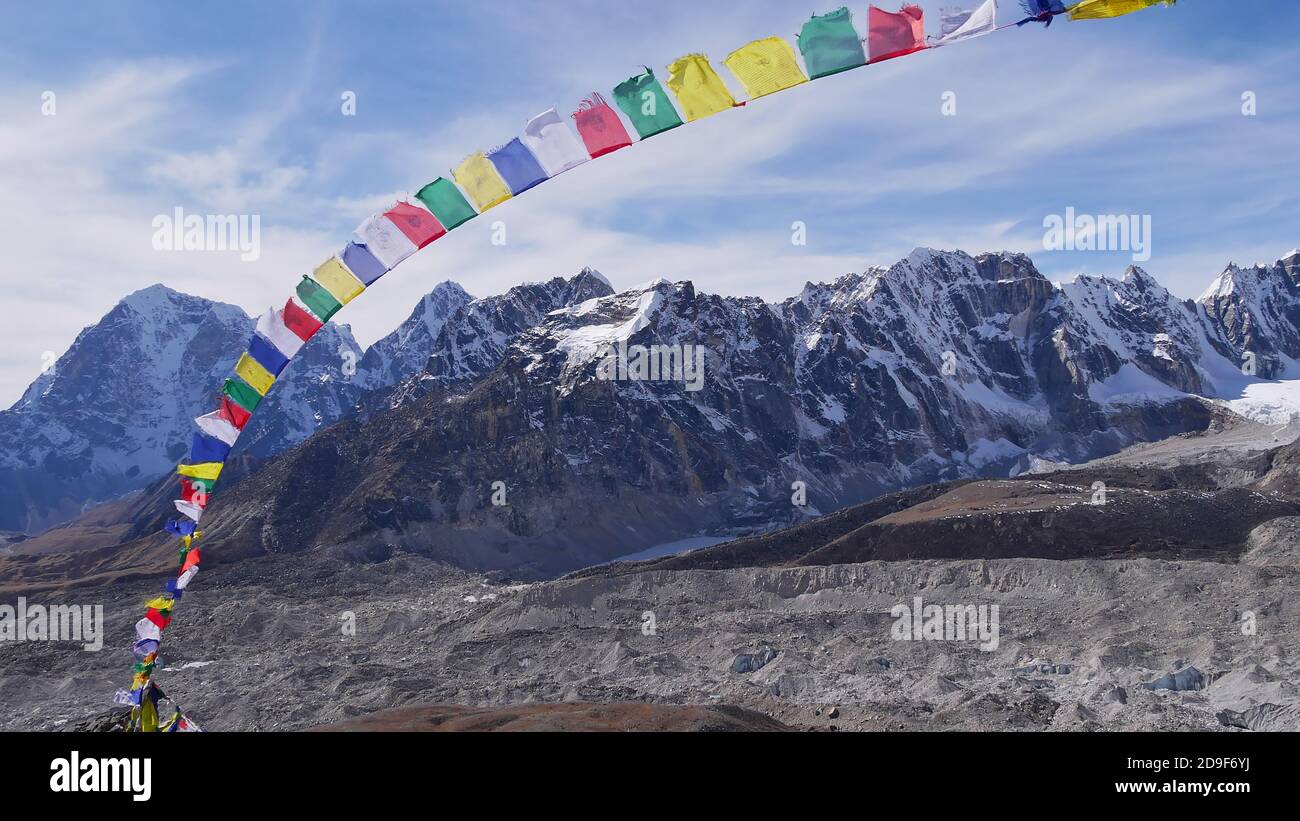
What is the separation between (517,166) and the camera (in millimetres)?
12461

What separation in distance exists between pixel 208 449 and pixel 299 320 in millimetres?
2112

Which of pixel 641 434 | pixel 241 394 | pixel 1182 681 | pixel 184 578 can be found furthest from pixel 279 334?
pixel 641 434

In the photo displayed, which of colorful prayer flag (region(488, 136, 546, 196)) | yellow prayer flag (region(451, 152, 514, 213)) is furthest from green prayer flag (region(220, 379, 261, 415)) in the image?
colorful prayer flag (region(488, 136, 546, 196))

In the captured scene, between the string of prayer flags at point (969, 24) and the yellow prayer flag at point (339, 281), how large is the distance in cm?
711

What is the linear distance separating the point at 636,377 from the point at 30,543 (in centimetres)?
9328

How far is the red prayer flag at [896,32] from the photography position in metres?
11.3

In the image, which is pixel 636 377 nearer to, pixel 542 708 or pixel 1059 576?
pixel 1059 576

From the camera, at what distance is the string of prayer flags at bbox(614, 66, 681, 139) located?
12.0 meters

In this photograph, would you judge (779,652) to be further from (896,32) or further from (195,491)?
(896,32)

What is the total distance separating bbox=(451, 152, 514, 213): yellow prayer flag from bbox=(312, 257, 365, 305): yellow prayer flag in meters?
1.85

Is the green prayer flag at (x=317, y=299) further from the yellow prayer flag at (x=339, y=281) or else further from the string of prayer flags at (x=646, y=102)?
the string of prayer flags at (x=646, y=102)

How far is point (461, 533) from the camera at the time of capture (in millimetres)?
114000
